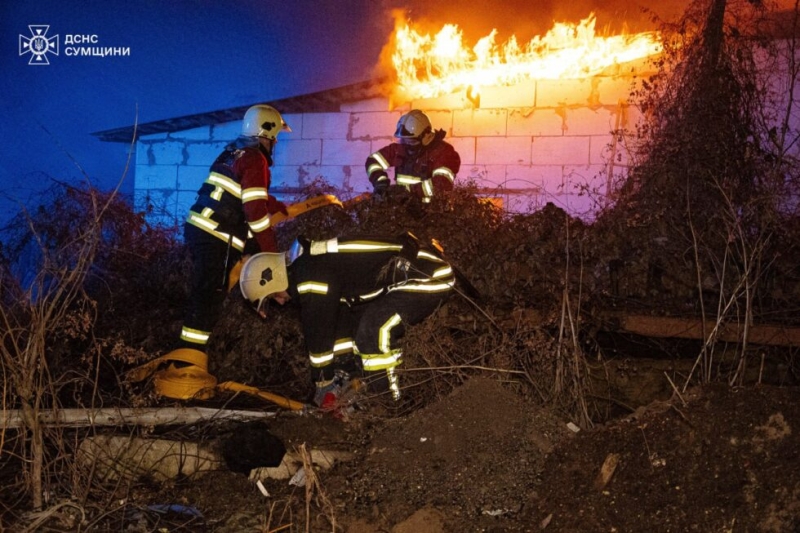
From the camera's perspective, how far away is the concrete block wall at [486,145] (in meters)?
8.11

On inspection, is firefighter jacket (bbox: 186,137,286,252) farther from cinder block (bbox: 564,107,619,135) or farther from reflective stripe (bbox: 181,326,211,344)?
cinder block (bbox: 564,107,619,135)

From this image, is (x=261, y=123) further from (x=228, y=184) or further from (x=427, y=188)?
(x=427, y=188)

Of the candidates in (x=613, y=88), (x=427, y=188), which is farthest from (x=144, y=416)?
(x=613, y=88)

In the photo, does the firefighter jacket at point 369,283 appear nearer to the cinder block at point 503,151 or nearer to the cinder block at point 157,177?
the cinder block at point 503,151

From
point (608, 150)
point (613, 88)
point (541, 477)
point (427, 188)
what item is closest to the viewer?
point (541, 477)

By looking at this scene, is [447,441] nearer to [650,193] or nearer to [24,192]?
[650,193]

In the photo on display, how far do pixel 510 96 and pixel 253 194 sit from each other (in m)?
4.29

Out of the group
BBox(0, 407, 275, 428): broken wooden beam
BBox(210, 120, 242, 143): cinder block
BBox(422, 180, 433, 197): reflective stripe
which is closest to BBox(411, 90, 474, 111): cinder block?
BBox(422, 180, 433, 197): reflective stripe

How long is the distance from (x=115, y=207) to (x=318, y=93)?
326 cm

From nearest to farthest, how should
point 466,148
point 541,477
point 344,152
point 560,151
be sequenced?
point 541,477 < point 560,151 < point 466,148 < point 344,152

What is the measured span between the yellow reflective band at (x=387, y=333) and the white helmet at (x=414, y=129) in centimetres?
291

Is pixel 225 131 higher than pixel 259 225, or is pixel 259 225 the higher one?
pixel 225 131

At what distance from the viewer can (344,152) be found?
31.1 feet

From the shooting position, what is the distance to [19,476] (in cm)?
381
